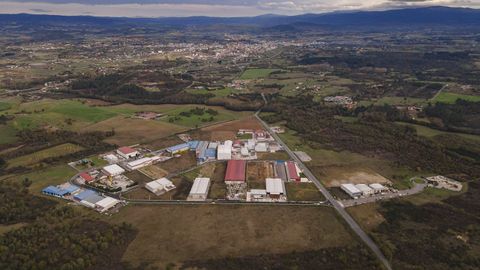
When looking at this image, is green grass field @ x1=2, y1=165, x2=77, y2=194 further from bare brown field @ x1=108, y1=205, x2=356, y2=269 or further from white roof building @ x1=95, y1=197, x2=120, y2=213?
bare brown field @ x1=108, y1=205, x2=356, y2=269

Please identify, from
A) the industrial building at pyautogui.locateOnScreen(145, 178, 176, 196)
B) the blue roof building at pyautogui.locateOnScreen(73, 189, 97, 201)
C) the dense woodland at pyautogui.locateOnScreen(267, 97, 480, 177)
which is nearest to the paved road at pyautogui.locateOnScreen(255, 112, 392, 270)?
the dense woodland at pyautogui.locateOnScreen(267, 97, 480, 177)

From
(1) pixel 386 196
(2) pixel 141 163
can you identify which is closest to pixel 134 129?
(2) pixel 141 163

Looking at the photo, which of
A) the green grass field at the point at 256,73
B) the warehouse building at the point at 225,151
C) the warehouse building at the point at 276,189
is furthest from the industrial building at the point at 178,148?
the green grass field at the point at 256,73

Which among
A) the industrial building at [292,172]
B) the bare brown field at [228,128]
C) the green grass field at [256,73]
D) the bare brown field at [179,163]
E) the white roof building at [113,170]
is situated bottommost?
the bare brown field at [179,163]

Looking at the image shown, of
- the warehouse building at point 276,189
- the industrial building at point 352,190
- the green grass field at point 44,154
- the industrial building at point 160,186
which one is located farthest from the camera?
the green grass field at point 44,154

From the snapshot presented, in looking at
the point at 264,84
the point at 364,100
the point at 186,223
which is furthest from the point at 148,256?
the point at 264,84

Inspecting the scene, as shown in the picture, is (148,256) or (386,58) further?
(386,58)

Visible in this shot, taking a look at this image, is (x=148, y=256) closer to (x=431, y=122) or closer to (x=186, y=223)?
(x=186, y=223)

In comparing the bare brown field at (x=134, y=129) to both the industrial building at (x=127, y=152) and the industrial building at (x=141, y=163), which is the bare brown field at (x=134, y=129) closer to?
the industrial building at (x=127, y=152)
